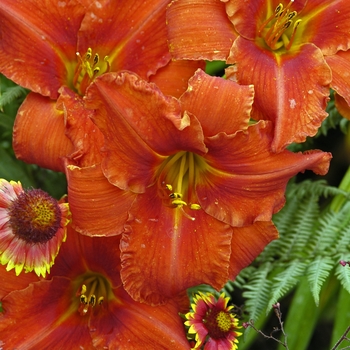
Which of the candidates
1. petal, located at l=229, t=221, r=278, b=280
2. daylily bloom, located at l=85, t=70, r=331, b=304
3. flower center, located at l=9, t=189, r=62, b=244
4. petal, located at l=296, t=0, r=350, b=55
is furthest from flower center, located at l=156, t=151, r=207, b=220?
petal, located at l=296, t=0, r=350, b=55

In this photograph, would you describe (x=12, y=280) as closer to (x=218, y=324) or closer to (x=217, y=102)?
(x=218, y=324)

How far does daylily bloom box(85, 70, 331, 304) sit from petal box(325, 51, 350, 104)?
0.50ft

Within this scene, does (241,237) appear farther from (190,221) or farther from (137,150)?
(137,150)

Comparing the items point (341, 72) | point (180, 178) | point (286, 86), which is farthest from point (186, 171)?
point (341, 72)

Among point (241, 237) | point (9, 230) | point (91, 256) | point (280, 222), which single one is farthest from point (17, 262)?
point (280, 222)

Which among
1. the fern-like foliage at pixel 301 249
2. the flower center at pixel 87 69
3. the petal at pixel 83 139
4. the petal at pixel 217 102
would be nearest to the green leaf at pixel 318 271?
the fern-like foliage at pixel 301 249

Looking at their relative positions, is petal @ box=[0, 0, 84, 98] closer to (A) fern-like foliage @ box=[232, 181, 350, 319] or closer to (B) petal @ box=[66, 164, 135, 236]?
(B) petal @ box=[66, 164, 135, 236]

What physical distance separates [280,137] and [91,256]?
0.44 metres

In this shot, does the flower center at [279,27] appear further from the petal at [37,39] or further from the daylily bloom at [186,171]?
the petal at [37,39]

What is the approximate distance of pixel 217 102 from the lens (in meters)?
0.98

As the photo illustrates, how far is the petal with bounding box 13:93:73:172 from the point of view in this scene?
1.15 meters

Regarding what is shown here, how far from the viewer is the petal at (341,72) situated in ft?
3.58

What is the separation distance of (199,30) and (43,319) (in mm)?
629

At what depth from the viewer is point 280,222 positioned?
1.44 metres
